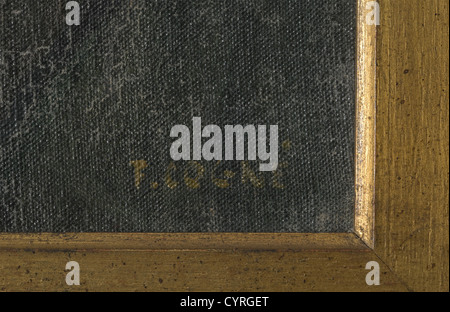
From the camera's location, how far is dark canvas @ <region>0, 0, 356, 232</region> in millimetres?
521

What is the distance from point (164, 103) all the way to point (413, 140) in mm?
286

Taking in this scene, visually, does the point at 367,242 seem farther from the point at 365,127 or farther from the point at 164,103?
the point at 164,103

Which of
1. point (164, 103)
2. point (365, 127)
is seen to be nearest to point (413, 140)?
point (365, 127)

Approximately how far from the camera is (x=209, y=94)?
0.53m

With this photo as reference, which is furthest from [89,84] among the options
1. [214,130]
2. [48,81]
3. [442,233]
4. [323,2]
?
[442,233]

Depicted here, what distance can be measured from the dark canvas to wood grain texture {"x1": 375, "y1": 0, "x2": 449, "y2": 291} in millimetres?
39

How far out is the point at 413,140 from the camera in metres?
0.51

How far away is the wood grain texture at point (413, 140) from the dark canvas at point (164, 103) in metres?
0.04

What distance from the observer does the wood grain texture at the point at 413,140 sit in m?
0.51

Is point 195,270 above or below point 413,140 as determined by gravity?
below

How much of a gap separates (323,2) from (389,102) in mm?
136

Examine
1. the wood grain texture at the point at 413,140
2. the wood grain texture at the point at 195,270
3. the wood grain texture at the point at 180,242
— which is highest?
the wood grain texture at the point at 413,140

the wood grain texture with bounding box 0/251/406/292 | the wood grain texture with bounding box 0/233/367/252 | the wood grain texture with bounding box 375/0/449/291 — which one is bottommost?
the wood grain texture with bounding box 0/251/406/292

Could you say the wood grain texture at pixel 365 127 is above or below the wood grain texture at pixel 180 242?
above
